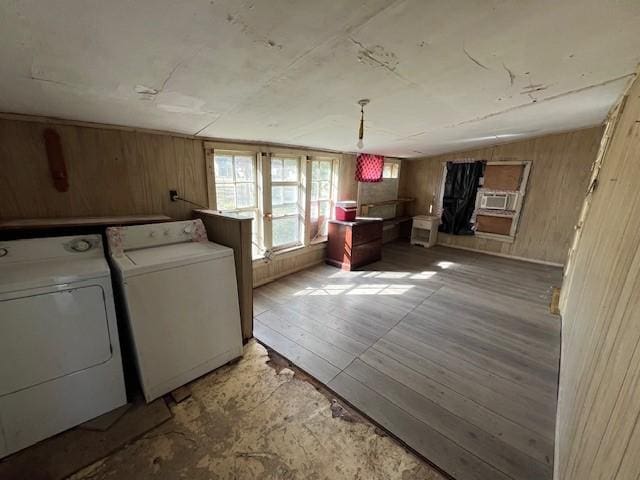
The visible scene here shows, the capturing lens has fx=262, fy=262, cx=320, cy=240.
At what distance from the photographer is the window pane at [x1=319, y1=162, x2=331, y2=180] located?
4109 mm

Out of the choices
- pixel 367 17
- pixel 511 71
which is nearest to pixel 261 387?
pixel 367 17

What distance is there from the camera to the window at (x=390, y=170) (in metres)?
5.43

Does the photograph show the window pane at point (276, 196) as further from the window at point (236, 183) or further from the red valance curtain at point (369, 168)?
the red valance curtain at point (369, 168)

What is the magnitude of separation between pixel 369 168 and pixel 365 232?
133cm

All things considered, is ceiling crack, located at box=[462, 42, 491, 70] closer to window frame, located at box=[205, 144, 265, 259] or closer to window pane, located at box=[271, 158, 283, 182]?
window frame, located at box=[205, 144, 265, 259]

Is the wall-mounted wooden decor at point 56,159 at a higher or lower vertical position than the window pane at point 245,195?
higher

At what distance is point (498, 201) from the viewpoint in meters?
4.93

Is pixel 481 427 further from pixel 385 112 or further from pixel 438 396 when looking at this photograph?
pixel 385 112

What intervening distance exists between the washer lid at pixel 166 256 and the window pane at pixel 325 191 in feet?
7.90

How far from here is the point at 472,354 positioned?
222 cm

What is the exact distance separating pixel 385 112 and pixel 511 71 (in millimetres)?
926

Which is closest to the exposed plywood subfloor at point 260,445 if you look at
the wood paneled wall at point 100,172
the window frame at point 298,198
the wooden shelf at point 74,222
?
the wooden shelf at point 74,222

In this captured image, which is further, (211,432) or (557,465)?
(211,432)

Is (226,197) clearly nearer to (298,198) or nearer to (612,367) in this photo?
(298,198)
